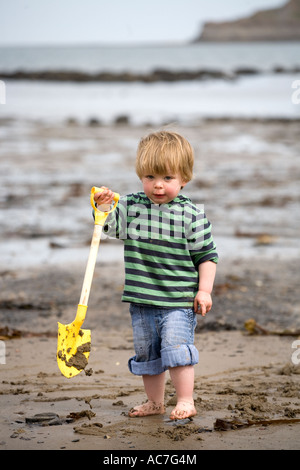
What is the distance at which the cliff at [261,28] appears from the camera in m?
108

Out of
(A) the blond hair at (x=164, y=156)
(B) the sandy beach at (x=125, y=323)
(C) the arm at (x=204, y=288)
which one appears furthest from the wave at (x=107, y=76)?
(C) the arm at (x=204, y=288)

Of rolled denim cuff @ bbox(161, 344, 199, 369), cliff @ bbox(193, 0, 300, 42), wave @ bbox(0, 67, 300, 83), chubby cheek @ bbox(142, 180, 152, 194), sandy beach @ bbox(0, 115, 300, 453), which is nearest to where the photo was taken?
sandy beach @ bbox(0, 115, 300, 453)

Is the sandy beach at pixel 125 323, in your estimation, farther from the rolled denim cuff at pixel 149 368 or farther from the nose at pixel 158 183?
the nose at pixel 158 183

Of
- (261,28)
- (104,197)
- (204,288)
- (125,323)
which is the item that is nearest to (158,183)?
(104,197)

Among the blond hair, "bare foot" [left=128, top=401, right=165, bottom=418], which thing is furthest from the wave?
"bare foot" [left=128, top=401, right=165, bottom=418]

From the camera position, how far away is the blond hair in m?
3.36

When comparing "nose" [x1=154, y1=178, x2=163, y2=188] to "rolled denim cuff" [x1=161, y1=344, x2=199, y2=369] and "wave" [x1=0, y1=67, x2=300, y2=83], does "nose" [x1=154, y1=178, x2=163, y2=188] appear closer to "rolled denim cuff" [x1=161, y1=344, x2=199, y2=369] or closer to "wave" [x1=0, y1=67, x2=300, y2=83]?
"rolled denim cuff" [x1=161, y1=344, x2=199, y2=369]

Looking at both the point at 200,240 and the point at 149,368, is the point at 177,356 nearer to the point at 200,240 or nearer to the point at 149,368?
the point at 149,368

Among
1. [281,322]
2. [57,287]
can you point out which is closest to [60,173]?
[57,287]

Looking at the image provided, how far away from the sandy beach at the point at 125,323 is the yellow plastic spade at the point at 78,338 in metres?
0.22

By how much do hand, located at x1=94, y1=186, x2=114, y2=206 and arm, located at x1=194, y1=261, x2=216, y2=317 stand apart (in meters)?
0.51
